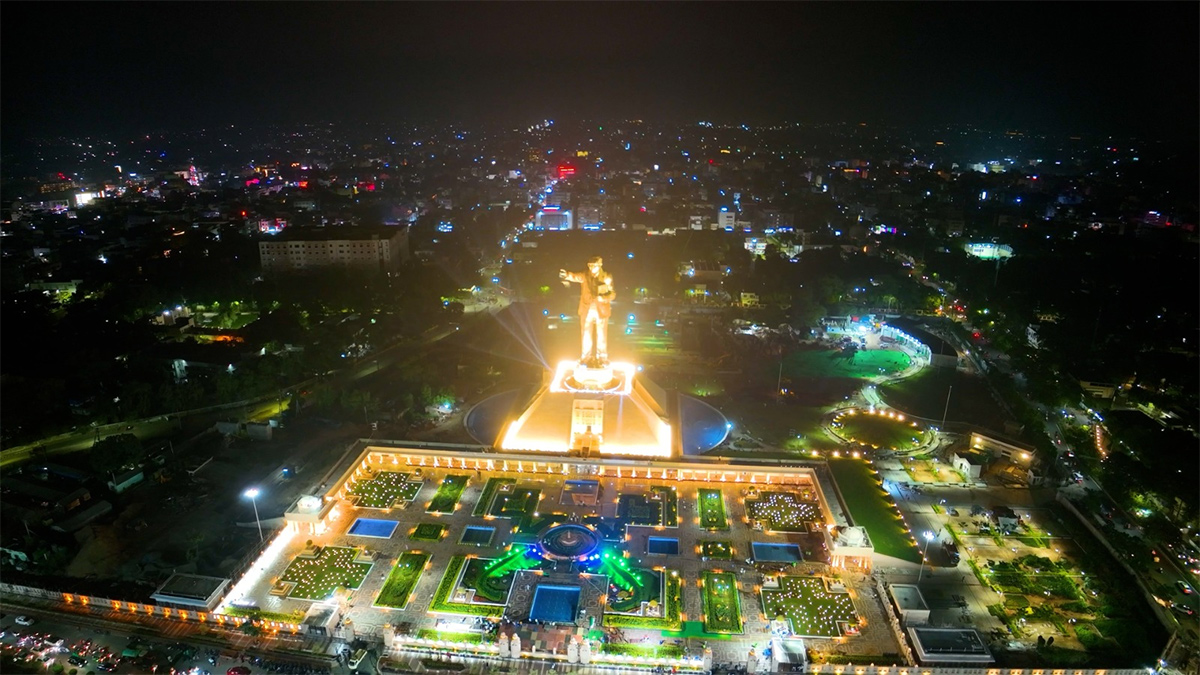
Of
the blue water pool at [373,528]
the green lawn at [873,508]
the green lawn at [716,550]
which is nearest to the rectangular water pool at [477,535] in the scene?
the blue water pool at [373,528]

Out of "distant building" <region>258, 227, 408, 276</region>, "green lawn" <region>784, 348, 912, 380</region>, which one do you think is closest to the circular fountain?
"green lawn" <region>784, 348, 912, 380</region>

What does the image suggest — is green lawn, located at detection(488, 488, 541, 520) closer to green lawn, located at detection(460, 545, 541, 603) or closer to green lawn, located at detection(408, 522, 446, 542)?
green lawn, located at detection(408, 522, 446, 542)

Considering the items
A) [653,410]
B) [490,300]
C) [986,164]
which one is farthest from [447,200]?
[986,164]

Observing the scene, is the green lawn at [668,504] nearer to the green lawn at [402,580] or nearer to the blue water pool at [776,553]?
the blue water pool at [776,553]

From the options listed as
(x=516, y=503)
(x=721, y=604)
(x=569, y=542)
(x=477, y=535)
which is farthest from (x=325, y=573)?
(x=721, y=604)

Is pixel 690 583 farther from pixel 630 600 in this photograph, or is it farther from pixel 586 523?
pixel 586 523

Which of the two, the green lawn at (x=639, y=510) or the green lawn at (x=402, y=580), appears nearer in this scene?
the green lawn at (x=402, y=580)

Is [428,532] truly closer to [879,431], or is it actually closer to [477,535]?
[477,535]
